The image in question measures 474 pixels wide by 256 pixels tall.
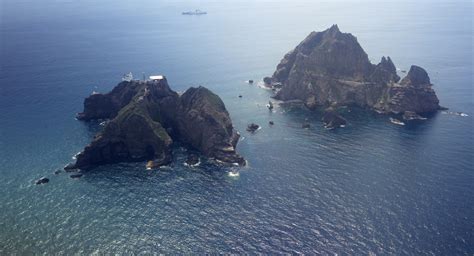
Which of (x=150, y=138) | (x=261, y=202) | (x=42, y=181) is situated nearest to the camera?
(x=261, y=202)

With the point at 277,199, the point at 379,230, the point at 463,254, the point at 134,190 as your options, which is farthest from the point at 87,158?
the point at 463,254

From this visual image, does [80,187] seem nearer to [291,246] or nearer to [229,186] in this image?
[229,186]

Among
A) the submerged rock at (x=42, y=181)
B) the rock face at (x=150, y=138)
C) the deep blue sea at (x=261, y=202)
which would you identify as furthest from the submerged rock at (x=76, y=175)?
the submerged rock at (x=42, y=181)

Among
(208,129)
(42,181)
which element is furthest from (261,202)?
(42,181)

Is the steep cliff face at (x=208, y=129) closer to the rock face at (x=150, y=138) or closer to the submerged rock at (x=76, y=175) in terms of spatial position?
the rock face at (x=150, y=138)

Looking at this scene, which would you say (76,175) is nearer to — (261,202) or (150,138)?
(150,138)

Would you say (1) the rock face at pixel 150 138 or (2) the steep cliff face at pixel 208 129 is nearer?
(1) the rock face at pixel 150 138

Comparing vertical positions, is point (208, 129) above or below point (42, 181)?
above

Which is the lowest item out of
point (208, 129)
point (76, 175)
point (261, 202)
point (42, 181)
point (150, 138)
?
point (42, 181)

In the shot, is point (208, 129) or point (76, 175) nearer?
point (76, 175)

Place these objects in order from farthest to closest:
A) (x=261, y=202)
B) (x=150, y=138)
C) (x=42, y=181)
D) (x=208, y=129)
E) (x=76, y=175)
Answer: (x=208, y=129) < (x=150, y=138) < (x=76, y=175) < (x=42, y=181) < (x=261, y=202)

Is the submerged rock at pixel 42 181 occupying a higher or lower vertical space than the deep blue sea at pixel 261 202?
lower
